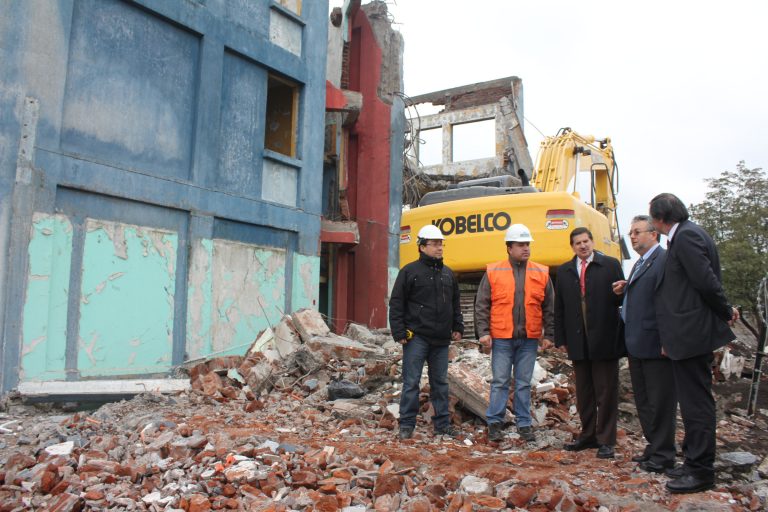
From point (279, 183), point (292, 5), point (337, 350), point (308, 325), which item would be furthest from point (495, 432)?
point (292, 5)

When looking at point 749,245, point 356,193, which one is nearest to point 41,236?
point 356,193

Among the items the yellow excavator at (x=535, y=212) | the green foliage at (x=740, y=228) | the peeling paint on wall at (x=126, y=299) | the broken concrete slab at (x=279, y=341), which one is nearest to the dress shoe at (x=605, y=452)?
the yellow excavator at (x=535, y=212)

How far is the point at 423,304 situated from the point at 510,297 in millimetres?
769

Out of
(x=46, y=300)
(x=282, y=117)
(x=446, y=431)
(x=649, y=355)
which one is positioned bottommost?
(x=446, y=431)

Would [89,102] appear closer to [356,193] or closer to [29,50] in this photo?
[29,50]

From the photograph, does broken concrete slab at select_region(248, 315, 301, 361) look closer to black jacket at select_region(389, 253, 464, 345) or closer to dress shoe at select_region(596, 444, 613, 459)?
black jacket at select_region(389, 253, 464, 345)

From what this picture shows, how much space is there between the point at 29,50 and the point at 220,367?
4.11m

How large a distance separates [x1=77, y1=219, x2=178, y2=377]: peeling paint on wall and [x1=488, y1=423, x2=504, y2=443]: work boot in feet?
13.4

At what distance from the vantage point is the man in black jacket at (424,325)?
18.2ft

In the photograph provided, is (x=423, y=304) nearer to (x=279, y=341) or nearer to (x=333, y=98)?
Answer: (x=279, y=341)

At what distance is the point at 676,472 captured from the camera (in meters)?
4.03

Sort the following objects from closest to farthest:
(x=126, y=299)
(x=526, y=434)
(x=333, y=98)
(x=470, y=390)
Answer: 1. (x=526, y=434)
2. (x=470, y=390)
3. (x=126, y=299)
4. (x=333, y=98)

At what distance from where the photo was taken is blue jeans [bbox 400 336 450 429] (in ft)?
18.2

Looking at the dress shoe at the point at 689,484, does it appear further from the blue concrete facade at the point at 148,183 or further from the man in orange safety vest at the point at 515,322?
the blue concrete facade at the point at 148,183
